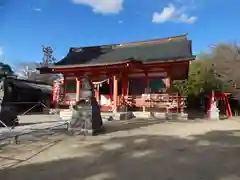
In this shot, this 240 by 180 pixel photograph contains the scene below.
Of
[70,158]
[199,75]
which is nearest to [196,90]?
[199,75]

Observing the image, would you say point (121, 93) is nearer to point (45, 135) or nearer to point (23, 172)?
point (45, 135)

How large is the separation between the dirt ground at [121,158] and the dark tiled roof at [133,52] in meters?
8.17

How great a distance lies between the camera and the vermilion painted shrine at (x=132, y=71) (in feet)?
48.6

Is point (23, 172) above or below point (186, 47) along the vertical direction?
below

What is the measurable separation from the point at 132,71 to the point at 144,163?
1189 cm

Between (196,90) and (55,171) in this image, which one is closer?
(55,171)

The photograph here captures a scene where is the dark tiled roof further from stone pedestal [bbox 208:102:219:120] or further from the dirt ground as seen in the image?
the dirt ground

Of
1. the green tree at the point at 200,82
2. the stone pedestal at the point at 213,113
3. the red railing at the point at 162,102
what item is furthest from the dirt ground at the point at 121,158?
the green tree at the point at 200,82

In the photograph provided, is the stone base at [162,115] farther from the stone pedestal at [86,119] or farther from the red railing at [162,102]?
the stone pedestal at [86,119]

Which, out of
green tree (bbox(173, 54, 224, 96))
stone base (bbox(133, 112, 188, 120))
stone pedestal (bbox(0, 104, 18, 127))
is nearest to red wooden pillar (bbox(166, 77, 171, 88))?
stone base (bbox(133, 112, 188, 120))

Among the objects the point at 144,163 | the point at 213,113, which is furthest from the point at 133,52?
the point at 144,163

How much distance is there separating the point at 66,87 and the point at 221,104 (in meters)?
13.0

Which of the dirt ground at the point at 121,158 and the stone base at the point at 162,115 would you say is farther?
the stone base at the point at 162,115

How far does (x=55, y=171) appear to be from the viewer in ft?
15.7
